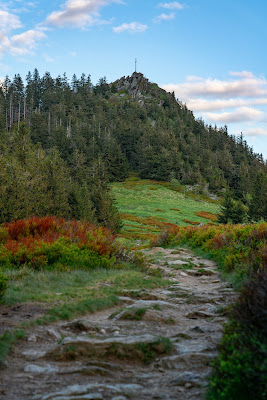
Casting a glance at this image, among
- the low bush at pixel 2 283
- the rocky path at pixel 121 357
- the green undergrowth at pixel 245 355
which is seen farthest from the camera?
the low bush at pixel 2 283

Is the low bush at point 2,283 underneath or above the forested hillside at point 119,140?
underneath

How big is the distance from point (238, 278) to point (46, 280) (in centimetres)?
567

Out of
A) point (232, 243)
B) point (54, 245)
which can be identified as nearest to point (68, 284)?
point (54, 245)

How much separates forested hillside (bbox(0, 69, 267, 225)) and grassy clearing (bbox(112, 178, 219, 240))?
5743 millimetres

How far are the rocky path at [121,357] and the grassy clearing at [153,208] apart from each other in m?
28.6

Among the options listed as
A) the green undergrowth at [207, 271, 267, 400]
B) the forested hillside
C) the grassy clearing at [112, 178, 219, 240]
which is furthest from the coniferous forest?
the forested hillside

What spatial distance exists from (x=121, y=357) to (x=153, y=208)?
56.1 metres

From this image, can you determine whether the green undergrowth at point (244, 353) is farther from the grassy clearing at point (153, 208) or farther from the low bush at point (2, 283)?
the grassy clearing at point (153, 208)

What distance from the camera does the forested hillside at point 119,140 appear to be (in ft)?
289

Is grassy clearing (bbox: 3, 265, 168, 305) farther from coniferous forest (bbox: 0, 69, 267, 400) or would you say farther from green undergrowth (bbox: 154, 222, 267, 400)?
green undergrowth (bbox: 154, 222, 267, 400)

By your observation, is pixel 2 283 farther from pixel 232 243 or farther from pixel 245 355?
pixel 232 243

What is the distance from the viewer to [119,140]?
124 meters

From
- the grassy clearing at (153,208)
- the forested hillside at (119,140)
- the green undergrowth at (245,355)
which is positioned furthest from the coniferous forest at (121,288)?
the forested hillside at (119,140)

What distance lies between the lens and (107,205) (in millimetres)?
40562
